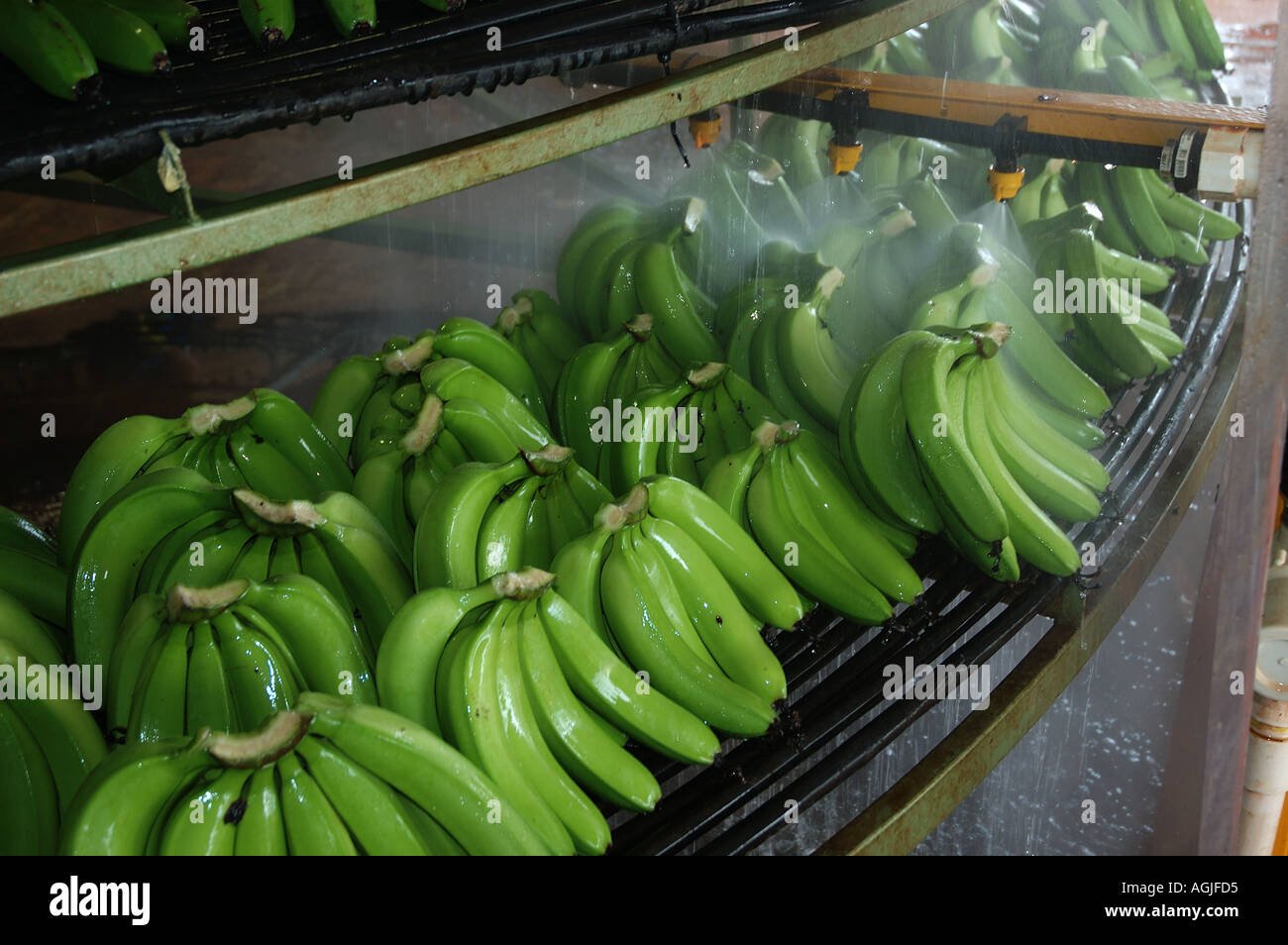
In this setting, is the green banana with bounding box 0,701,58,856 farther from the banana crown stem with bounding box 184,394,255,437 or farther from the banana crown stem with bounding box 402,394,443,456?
the banana crown stem with bounding box 402,394,443,456

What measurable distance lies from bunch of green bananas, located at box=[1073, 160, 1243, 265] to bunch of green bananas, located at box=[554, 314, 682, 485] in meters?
1.50

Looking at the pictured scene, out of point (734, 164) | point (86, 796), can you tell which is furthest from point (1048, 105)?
point (86, 796)

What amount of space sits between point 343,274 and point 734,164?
2722 millimetres

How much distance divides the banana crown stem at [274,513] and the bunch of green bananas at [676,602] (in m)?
0.33

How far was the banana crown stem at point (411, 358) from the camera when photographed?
1.79 m

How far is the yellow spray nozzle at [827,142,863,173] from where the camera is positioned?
238cm

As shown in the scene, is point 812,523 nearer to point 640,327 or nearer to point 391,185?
point 640,327

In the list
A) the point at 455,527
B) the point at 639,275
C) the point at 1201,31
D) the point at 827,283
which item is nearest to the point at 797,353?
the point at 827,283

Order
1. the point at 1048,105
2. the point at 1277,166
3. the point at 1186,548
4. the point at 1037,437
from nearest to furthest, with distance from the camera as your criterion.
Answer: the point at 1277,166 → the point at 1037,437 → the point at 1048,105 → the point at 1186,548

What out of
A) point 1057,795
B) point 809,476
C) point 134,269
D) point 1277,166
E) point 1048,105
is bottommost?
point 1057,795

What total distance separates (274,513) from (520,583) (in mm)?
343

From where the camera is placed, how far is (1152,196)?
2.81m

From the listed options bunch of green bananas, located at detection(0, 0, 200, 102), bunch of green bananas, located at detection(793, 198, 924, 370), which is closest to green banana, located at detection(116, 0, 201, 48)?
bunch of green bananas, located at detection(0, 0, 200, 102)

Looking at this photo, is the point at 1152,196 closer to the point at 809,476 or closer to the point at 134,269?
the point at 809,476
